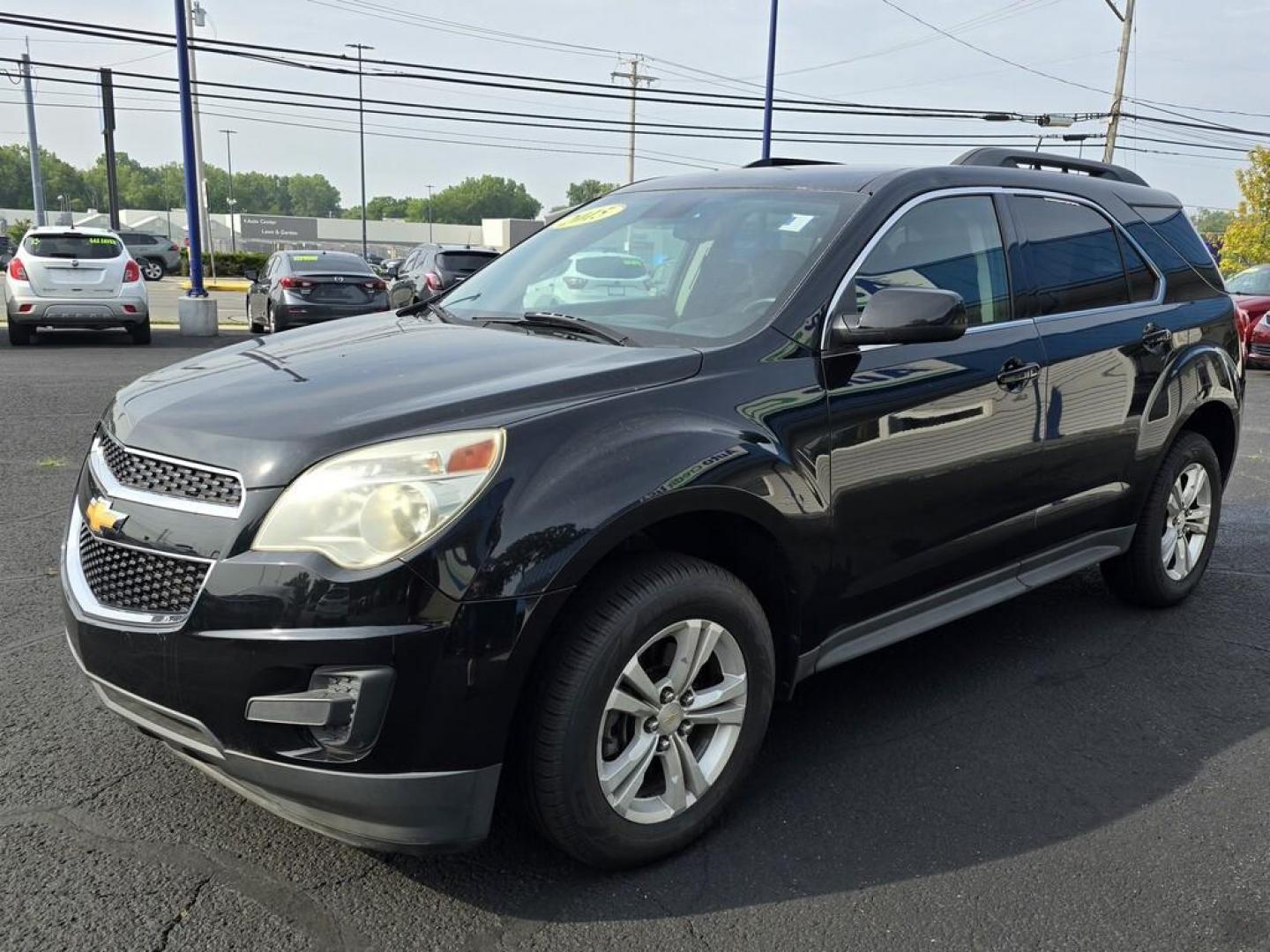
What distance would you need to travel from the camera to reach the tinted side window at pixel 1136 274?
4359mm

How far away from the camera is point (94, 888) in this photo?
8.36ft

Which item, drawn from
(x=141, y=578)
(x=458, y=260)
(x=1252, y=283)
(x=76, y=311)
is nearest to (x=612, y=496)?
(x=141, y=578)

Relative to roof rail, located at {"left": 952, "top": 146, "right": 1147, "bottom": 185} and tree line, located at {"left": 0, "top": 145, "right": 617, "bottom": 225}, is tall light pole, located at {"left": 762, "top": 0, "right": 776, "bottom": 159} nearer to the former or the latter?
roof rail, located at {"left": 952, "top": 146, "right": 1147, "bottom": 185}

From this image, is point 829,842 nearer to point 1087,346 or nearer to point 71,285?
point 1087,346

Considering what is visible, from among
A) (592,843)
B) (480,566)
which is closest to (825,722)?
(592,843)

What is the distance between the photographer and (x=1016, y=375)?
363 cm

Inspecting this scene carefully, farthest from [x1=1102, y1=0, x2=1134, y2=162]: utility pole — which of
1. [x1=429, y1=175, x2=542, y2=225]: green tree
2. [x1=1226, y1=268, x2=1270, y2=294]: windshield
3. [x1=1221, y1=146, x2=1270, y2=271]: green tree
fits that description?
[x1=429, y1=175, x2=542, y2=225]: green tree

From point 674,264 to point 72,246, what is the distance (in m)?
13.8

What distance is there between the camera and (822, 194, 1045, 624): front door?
3117mm

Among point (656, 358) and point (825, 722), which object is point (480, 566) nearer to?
point (656, 358)

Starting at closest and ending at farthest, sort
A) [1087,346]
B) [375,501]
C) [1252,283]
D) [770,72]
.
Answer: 1. [375,501]
2. [1087,346]
3. [1252,283]
4. [770,72]

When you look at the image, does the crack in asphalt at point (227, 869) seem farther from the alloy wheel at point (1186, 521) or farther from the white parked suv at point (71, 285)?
the white parked suv at point (71, 285)

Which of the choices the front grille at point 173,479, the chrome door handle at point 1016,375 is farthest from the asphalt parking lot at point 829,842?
the chrome door handle at point 1016,375

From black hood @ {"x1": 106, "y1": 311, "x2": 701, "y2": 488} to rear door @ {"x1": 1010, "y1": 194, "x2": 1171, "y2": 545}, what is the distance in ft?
5.51
